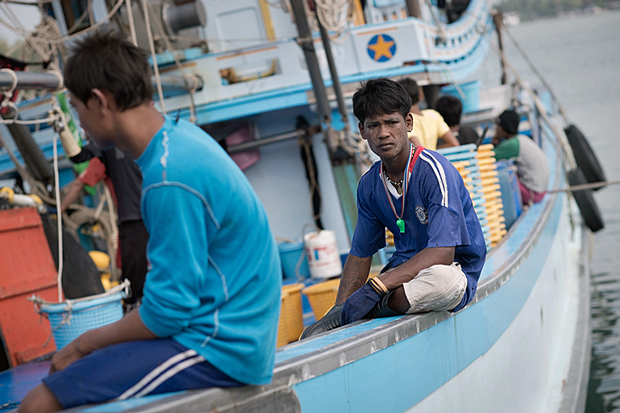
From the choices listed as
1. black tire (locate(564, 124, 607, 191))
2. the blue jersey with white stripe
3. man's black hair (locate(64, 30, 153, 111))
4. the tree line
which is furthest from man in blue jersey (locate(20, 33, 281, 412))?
the tree line

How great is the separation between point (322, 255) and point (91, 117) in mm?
4427

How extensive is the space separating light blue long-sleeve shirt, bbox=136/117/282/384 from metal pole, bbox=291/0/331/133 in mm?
3979

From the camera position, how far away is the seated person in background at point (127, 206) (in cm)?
502

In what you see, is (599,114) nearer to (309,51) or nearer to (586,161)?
(586,161)

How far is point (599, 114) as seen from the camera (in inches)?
1054

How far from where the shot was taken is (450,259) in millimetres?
2777

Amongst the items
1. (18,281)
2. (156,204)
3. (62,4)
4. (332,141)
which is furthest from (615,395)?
(62,4)

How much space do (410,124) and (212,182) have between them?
4.99 feet

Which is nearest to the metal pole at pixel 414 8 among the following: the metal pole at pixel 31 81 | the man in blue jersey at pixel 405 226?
the metal pole at pixel 31 81

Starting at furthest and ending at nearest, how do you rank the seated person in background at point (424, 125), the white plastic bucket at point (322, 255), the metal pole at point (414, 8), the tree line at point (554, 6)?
the tree line at point (554, 6), the metal pole at point (414, 8), the white plastic bucket at point (322, 255), the seated person in background at point (424, 125)

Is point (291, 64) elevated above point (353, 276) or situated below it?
above

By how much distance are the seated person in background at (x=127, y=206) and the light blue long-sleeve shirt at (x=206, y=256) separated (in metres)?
3.33

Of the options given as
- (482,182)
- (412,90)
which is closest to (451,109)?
(412,90)

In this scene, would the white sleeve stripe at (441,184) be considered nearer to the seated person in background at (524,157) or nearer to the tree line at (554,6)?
the seated person in background at (524,157)
